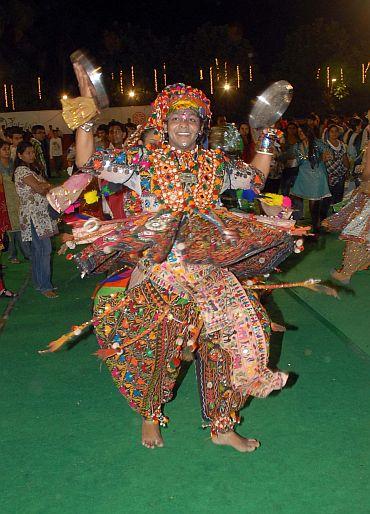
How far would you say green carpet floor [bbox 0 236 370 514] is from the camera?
3.02 meters

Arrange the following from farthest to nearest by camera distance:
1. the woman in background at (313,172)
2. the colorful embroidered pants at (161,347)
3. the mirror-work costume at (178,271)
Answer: the woman in background at (313,172)
the colorful embroidered pants at (161,347)
the mirror-work costume at (178,271)

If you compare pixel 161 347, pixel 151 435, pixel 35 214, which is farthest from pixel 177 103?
pixel 35 214

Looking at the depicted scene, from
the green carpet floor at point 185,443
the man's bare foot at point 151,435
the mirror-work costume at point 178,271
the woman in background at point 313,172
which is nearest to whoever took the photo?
the green carpet floor at point 185,443

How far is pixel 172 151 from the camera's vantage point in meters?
3.38

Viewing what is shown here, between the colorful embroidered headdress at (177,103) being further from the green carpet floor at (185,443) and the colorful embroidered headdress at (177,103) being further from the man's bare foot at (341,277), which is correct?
the man's bare foot at (341,277)

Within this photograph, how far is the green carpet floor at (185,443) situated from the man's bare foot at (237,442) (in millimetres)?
41

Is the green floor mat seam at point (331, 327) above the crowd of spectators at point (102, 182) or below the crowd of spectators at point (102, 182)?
below

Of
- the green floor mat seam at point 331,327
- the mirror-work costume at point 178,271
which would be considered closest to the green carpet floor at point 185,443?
the green floor mat seam at point 331,327

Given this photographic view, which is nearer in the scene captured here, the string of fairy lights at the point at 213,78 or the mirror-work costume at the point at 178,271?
the mirror-work costume at the point at 178,271

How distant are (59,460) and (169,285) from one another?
1.10 meters

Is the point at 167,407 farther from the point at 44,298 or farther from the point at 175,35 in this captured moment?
the point at 175,35

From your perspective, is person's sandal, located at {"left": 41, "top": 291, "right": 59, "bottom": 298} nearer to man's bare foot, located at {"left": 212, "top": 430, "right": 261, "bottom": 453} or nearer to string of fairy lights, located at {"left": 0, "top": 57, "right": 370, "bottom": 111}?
man's bare foot, located at {"left": 212, "top": 430, "right": 261, "bottom": 453}

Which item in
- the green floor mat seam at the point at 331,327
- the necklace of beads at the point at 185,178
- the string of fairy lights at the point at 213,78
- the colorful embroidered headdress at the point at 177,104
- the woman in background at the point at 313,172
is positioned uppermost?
the string of fairy lights at the point at 213,78

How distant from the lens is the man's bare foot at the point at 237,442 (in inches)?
135
